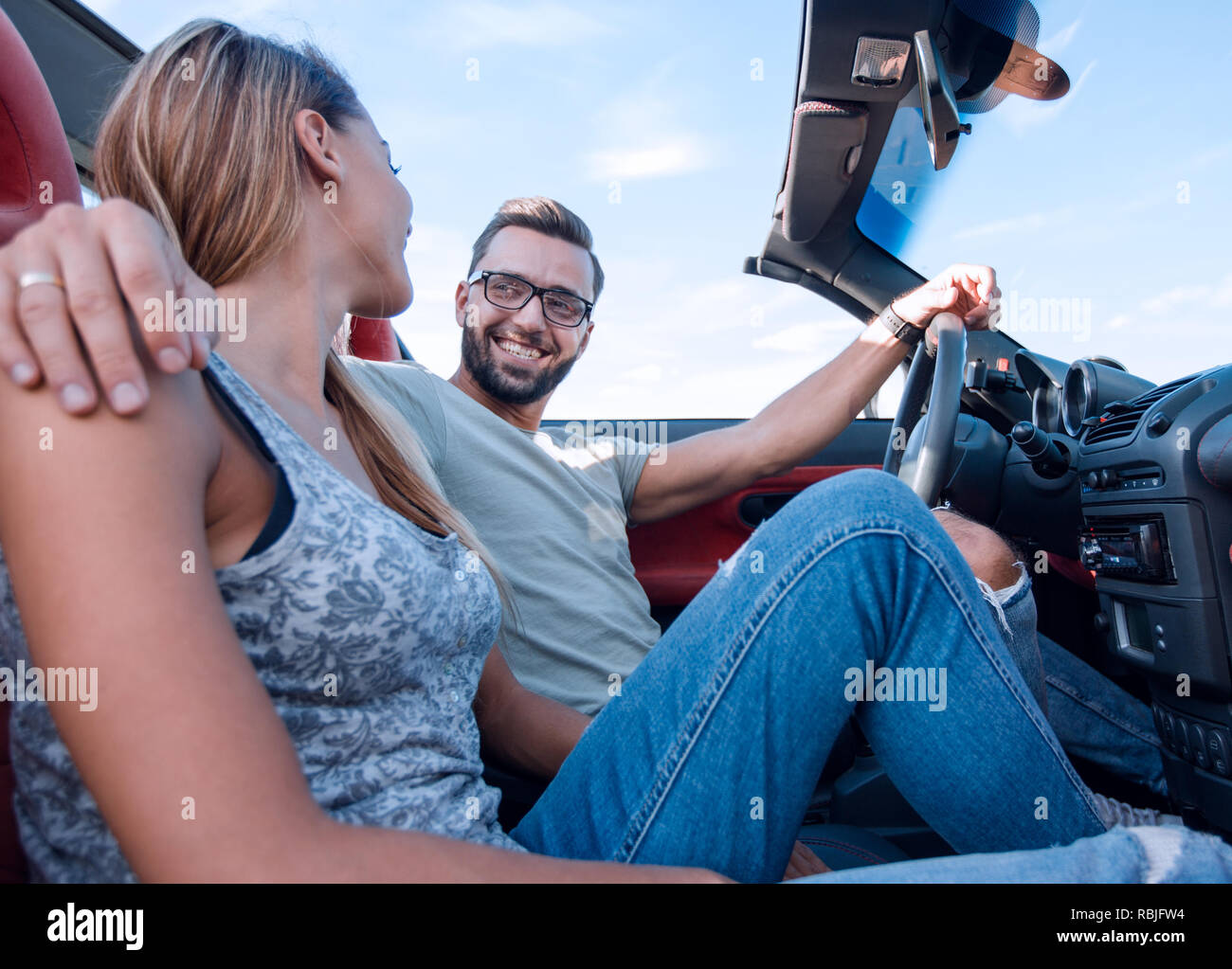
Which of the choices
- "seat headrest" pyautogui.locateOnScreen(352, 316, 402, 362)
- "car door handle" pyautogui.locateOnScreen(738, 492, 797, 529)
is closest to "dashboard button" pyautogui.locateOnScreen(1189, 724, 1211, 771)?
"car door handle" pyautogui.locateOnScreen(738, 492, 797, 529)

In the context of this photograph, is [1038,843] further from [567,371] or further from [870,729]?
[567,371]

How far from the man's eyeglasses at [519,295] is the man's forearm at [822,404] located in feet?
1.60

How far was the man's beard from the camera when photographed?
1721 mm

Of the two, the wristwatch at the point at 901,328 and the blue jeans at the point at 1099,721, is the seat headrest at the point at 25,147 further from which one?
the blue jeans at the point at 1099,721

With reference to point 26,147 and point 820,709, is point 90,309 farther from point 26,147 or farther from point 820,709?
point 820,709

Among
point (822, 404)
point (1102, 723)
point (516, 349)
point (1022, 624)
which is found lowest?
point (1102, 723)

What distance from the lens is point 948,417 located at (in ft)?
3.93

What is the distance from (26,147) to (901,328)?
1.48m

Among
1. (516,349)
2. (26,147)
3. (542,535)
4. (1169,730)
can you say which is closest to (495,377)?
(516,349)

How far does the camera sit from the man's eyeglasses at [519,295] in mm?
1751

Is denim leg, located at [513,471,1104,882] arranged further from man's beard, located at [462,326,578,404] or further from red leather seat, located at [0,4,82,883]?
man's beard, located at [462,326,578,404]

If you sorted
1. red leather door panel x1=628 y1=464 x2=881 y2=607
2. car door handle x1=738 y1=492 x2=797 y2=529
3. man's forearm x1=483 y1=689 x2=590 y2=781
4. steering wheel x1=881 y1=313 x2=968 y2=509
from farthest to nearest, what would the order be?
car door handle x1=738 y1=492 x2=797 y2=529 < red leather door panel x1=628 y1=464 x2=881 y2=607 < steering wheel x1=881 y1=313 x2=968 y2=509 < man's forearm x1=483 y1=689 x2=590 y2=781

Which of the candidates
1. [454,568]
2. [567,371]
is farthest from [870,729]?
[567,371]

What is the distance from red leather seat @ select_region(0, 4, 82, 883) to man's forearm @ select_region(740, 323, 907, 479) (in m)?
Answer: 1.30
